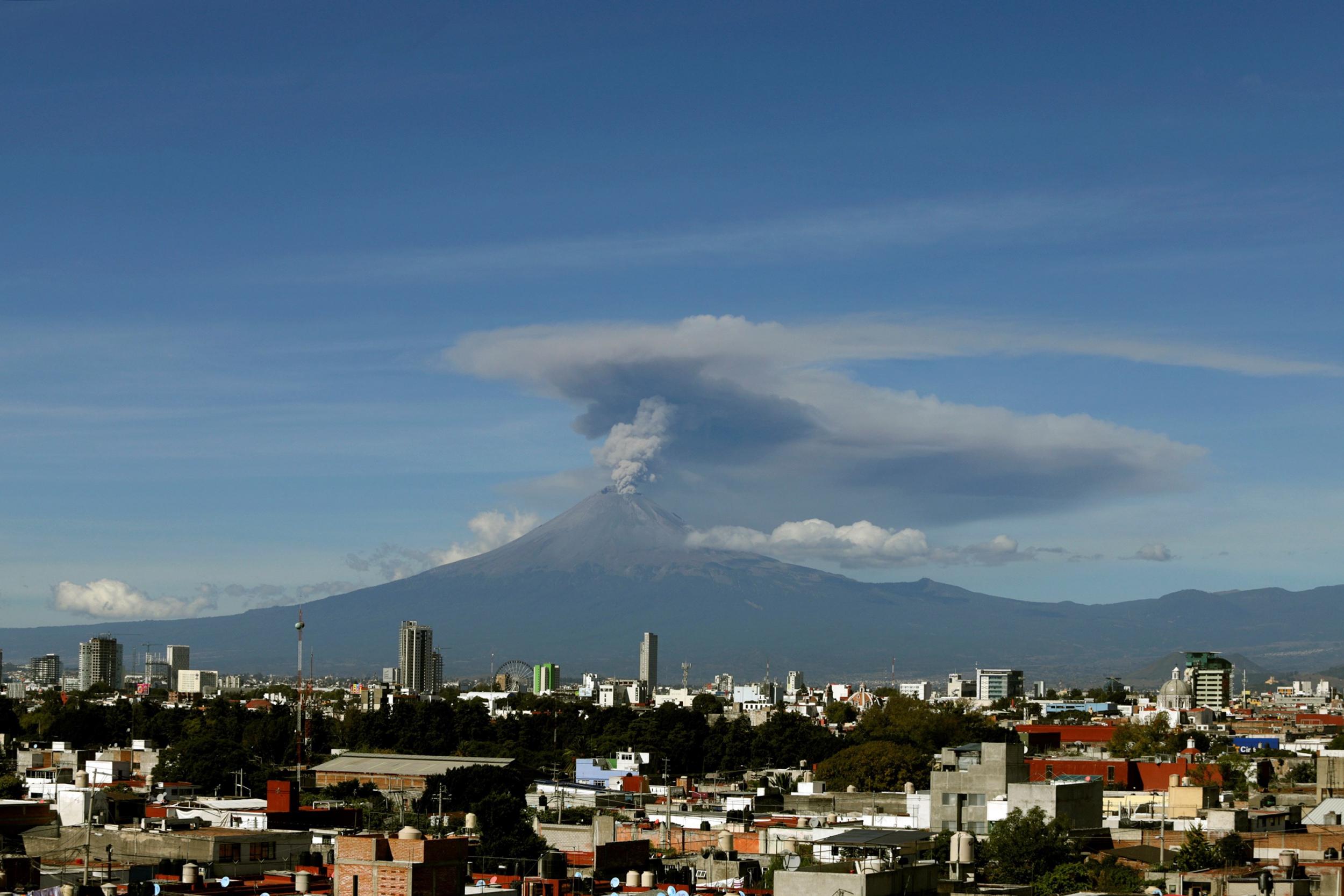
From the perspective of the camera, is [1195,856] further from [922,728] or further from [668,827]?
[922,728]

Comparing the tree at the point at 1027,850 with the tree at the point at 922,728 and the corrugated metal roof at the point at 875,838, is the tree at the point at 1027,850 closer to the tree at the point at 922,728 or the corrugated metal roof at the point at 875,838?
the corrugated metal roof at the point at 875,838

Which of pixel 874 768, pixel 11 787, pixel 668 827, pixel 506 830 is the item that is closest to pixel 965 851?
pixel 668 827

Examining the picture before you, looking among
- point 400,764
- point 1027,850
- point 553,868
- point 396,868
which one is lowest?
point 400,764

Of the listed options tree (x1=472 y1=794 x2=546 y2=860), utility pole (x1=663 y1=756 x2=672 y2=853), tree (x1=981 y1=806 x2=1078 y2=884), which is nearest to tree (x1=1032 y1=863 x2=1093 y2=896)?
tree (x1=981 y1=806 x2=1078 y2=884)

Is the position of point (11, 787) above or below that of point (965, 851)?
below

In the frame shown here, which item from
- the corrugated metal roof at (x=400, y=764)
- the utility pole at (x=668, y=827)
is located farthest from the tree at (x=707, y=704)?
the utility pole at (x=668, y=827)

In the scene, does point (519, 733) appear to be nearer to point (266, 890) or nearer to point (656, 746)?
point (656, 746)

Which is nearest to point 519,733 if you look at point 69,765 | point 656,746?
point 656,746

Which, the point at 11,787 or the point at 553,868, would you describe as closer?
the point at 553,868
